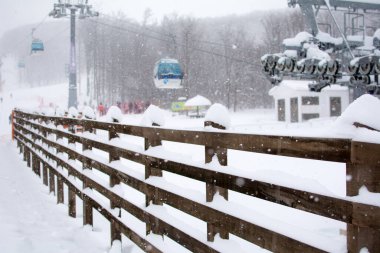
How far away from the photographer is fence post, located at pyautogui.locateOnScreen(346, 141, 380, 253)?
1.39 m

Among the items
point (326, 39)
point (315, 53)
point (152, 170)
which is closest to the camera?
point (152, 170)

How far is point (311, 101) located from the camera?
35.7m

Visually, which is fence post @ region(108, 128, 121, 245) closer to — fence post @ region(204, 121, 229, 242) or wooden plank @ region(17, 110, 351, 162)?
wooden plank @ region(17, 110, 351, 162)

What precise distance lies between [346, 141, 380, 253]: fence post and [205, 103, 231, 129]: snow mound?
3.43 feet

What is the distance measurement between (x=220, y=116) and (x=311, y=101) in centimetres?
3517

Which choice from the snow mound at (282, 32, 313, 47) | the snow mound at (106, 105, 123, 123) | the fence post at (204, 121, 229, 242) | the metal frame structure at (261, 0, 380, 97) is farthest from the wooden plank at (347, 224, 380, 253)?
the snow mound at (282, 32, 313, 47)

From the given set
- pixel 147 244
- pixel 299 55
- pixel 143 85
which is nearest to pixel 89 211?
pixel 147 244

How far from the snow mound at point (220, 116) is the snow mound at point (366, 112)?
1010 millimetres

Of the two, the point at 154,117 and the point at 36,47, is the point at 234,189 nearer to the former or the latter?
the point at 154,117

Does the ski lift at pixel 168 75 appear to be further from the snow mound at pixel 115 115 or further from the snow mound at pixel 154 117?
the snow mound at pixel 154 117

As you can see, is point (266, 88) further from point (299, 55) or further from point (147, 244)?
point (147, 244)

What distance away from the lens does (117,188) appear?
4.01 metres

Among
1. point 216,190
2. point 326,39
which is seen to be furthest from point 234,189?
point 326,39

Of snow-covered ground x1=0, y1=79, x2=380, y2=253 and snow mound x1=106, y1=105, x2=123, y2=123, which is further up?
snow mound x1=106, y1=105, x2=123, y2=123
